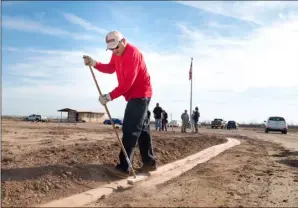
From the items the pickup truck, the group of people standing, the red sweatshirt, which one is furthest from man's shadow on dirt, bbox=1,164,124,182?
the pickup truck

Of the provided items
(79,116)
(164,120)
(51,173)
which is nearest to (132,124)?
(51,173)

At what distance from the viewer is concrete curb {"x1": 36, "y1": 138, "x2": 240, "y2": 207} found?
459cm

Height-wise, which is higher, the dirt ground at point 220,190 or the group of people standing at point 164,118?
the group of people standing at point 164,118

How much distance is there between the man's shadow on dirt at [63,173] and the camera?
5.35 m

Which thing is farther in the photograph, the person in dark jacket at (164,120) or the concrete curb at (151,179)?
the person in dark jacket at (164,120)

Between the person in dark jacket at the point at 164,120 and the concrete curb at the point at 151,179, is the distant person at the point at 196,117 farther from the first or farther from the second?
the concrete curb at the point at 151,179

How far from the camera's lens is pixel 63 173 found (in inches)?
221

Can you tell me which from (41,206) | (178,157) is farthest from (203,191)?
(178,157)

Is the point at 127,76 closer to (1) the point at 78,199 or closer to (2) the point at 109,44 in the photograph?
(2) the point at 109,44

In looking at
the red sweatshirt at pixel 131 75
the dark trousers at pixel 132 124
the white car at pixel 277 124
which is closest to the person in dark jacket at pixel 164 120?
the white car at pixel 277 124

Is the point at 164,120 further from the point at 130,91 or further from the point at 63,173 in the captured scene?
the point at 63,173

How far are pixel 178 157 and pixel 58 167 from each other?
3716mm

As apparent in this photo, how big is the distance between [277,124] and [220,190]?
95.9 ft

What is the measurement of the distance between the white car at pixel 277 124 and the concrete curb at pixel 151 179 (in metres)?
23.9
